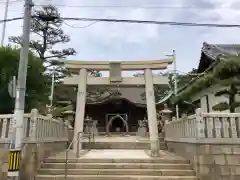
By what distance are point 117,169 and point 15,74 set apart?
5309 mm

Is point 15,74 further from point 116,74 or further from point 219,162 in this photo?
point 219,162

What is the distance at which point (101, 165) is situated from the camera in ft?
27.6

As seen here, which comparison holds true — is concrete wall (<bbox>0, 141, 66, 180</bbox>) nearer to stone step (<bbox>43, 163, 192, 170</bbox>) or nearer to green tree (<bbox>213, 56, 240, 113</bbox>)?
stone step (<bbox>43, 163, 192, 170</bbox>)

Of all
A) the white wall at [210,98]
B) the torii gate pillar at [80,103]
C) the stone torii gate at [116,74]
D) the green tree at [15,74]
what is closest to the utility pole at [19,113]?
the green tree at [15,74]

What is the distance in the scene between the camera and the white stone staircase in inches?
305

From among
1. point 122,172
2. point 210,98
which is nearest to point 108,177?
point 122,172

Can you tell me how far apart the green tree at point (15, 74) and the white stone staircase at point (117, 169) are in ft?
10.00

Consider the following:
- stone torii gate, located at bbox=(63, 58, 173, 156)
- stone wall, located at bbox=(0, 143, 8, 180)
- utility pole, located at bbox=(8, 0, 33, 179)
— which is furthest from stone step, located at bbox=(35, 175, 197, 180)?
stone torii gate, located at bbox=(63, 58, 173, 156)

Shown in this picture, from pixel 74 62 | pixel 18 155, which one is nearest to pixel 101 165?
pixel 18 155

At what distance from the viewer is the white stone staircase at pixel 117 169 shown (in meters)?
7.74

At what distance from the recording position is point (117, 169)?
8227mm

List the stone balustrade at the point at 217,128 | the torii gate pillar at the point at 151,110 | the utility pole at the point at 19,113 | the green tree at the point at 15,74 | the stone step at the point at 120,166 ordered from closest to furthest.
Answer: the utility pole at the point at 19,113 < the stone balustrade at the point at 217,128 < the stone step at the point at 120,166 < the green tree at the point at 15,74 < the torii gate pillar at the point at 151,110

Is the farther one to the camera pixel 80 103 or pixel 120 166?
pixel 80 103

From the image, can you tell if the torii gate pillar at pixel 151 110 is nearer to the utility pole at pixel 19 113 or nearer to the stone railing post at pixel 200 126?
the stone railing post at pixel 200 126
